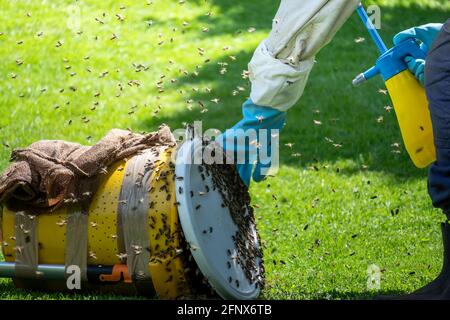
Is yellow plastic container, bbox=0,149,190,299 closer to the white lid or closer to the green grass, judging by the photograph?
the white lid

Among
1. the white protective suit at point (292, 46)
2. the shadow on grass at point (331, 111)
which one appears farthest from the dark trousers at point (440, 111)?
the shadow on grass at point (331, 111)

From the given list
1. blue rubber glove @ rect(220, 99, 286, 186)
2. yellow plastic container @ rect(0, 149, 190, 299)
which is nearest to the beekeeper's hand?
blue rubber glove @ rect(220, 99, 286, 186)

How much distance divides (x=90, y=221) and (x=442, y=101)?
1.63 m

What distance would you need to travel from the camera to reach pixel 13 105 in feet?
25.1

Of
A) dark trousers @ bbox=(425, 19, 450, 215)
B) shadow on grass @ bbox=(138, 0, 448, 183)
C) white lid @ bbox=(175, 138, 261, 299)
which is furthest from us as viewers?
shadow on grass @ bbox=(138, 0, 448, 183)

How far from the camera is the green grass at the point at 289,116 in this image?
16.3 ft

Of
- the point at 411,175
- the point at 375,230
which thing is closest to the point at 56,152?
the point at 375,230

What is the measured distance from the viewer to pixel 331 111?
7801 millimetres

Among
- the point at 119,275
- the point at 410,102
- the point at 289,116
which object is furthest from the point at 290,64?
the point at 289,116

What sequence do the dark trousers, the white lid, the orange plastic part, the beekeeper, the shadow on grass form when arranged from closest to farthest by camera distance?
the dark trousers < the white lid < the orange plastic part < the beekeeper < the shadow on grass

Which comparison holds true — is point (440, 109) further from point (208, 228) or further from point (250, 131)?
point (208, 228)

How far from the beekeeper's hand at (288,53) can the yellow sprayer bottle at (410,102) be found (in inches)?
11.8

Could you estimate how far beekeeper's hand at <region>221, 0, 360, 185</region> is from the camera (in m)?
4.12
